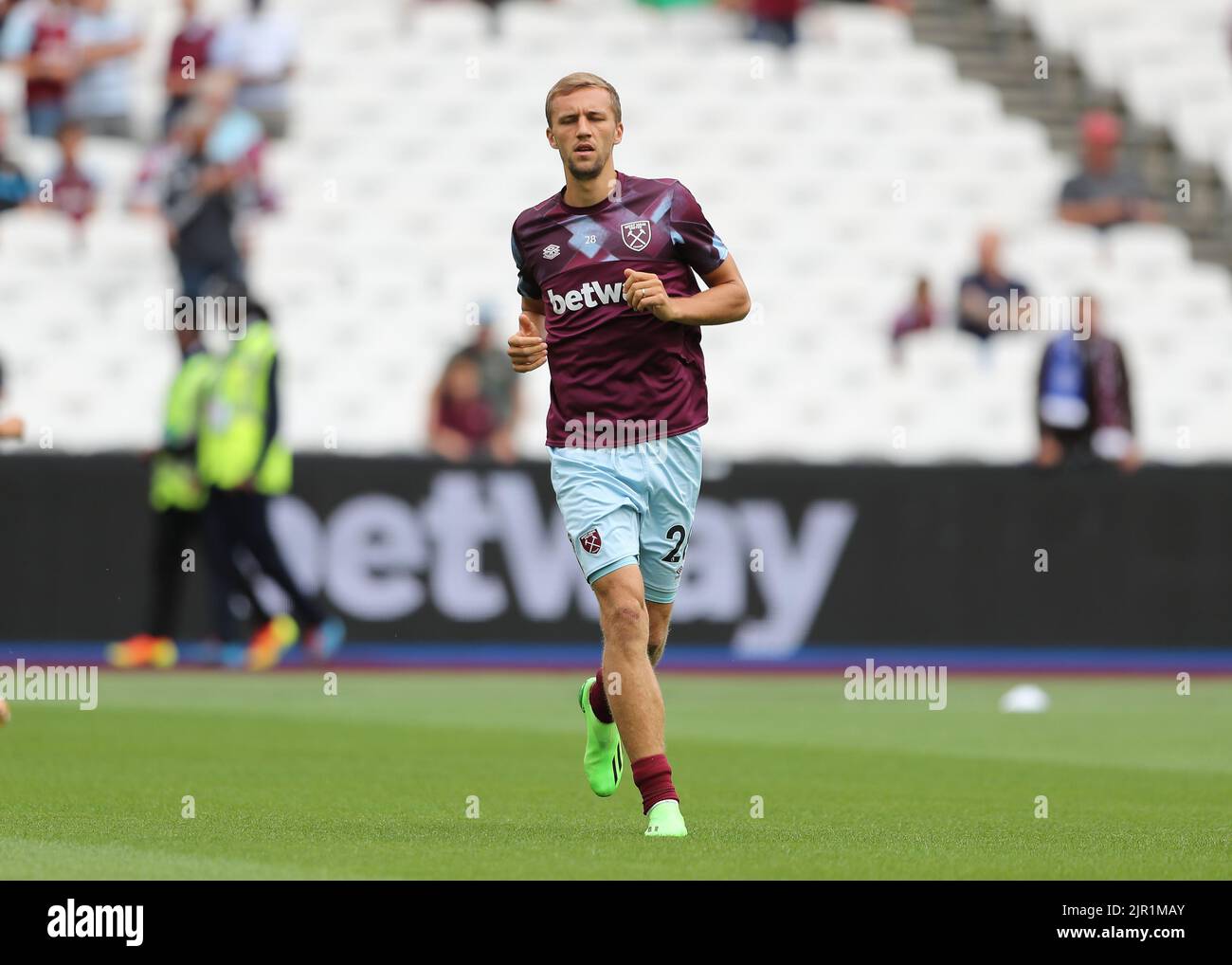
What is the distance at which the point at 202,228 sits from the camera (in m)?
20.7

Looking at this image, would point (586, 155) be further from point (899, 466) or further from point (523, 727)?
point (899, 466)

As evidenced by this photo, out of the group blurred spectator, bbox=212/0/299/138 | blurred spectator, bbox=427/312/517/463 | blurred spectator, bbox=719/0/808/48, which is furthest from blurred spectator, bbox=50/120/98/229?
blurred spectator, bbox=719/0/808/48

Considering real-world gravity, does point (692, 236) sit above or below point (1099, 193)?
below

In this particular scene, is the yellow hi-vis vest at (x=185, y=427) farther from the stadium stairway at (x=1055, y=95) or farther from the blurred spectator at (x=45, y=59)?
the stadium stairway at (x=1055, y=95)

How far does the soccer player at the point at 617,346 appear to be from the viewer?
339 inches

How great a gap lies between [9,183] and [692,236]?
13805 millimetres

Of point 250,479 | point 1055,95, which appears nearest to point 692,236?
point 250,479

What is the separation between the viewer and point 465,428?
2000cm

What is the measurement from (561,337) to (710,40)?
17060 mm

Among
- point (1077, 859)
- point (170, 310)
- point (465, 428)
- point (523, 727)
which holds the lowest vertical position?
point (1077, 859)

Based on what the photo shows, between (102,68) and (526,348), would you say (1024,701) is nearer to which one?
(526,348)

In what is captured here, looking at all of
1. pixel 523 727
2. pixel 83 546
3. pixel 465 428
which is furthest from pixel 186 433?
pixel 523 727

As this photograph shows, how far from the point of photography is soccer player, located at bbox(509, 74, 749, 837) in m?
8.61

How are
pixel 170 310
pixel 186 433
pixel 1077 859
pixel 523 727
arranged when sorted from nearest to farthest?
1. pixel 1077 859
2. pixel 523 727
3. pixel 186 433
4. pixel 170 310
